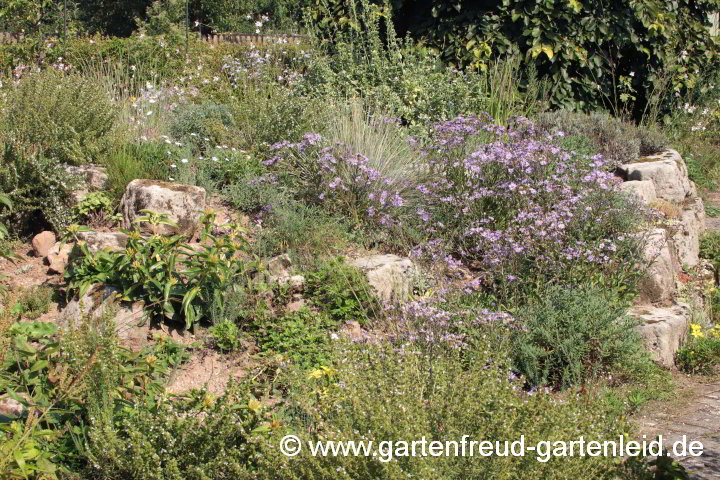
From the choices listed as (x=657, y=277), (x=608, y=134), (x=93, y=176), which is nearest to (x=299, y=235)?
(x=93, y=176)

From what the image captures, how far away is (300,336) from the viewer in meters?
4.72

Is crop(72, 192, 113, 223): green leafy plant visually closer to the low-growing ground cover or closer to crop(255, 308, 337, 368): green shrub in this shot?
the low-growing ground cover

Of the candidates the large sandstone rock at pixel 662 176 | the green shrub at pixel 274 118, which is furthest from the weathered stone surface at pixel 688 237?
the green shrub at pixel 274 118

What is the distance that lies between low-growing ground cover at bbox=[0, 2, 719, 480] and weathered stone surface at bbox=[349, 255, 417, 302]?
104 millimetres

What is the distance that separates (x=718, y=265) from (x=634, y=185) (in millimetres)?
1008

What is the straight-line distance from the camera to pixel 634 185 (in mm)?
7160

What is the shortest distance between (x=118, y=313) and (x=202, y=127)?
2772 mm

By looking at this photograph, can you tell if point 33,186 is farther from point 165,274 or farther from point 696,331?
point 696,331

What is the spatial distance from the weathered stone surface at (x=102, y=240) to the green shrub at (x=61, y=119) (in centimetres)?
98

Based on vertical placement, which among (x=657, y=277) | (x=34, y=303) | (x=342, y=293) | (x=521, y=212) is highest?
(x=521, y=212)

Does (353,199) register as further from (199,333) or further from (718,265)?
(718,265)

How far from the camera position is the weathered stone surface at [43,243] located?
5602 millimetres

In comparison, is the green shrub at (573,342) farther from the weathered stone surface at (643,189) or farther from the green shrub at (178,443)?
the weathered stone surface at (643,189)

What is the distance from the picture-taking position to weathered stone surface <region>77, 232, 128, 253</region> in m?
5.19
